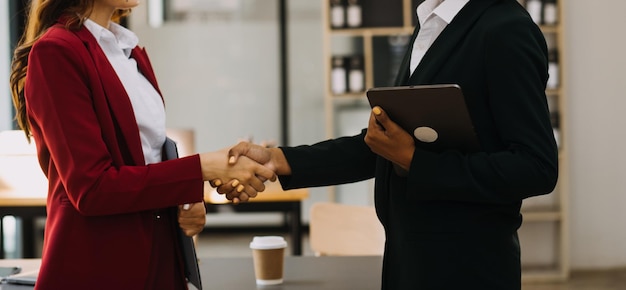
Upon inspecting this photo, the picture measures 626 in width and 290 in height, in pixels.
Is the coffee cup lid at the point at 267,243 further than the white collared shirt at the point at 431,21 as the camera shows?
Yes

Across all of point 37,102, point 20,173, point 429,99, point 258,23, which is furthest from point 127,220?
point 258,23

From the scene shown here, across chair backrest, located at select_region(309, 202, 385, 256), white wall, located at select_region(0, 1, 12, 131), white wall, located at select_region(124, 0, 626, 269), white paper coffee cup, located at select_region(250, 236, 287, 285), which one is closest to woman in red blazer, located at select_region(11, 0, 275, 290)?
white paper coffee cup, located at select_region(250, 236, 287, 285)

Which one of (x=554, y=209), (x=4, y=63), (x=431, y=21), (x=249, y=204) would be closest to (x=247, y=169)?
(x=431, y=21)

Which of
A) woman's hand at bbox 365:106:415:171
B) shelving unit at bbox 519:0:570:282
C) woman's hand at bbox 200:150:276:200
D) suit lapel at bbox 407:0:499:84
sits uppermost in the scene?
suit lapel at bbox 407:0:499:84

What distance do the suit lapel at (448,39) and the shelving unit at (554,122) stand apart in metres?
3.53

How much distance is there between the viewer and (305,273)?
2.21 m

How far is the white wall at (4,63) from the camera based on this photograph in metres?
5.05

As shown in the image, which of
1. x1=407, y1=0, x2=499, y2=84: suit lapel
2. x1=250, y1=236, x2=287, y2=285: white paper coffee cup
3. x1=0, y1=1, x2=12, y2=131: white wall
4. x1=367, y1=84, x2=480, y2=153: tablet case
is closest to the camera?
x1=367, y1=84, x2=480, y2=153: tablet case

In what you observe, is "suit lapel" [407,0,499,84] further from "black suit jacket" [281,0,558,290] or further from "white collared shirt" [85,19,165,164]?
"white collared shirt" [85,19,165,164]

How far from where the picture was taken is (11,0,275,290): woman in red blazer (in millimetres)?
1574

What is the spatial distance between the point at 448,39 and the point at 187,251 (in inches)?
28.1

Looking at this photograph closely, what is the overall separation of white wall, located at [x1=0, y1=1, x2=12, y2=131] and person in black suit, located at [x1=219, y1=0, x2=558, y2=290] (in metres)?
4.02

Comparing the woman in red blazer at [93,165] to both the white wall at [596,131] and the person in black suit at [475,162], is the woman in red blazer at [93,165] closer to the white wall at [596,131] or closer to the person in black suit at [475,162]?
the person in black suit at [475,162]

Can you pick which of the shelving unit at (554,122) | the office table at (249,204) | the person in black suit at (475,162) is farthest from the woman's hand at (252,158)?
the shelving unit at (554,122)
